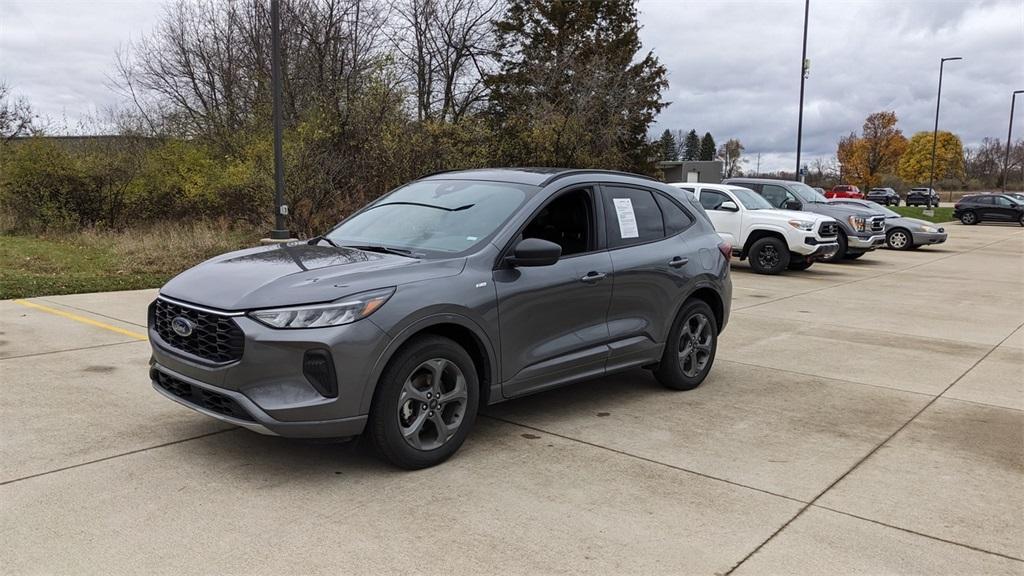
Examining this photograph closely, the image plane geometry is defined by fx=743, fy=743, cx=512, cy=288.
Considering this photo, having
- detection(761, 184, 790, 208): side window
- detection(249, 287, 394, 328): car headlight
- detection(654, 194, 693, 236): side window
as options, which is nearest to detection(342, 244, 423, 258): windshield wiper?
detection(249, 287, 394, 328): car headlight

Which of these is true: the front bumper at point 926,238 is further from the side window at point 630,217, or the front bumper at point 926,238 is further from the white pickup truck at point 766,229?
the side window at point 630,217

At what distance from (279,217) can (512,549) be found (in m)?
11.7

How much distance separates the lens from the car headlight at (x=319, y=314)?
3.77 m

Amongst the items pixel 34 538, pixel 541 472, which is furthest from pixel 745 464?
pixel 34 538

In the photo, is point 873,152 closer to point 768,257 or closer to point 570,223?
point 768,257

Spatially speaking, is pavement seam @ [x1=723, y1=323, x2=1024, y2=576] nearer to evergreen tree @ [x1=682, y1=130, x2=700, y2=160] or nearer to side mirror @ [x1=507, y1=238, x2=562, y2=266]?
side mirror @ [x1=507, y1=238, x2=562, y2=266]

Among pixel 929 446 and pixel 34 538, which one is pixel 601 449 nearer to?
pixel 929 446

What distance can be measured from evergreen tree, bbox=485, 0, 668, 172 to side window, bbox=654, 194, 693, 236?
12893 millimetres

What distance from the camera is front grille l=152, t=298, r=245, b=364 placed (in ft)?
12.4

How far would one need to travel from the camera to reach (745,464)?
447 centimetres

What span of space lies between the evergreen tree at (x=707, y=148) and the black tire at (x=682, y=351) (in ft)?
405

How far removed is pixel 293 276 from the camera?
4.03 meters

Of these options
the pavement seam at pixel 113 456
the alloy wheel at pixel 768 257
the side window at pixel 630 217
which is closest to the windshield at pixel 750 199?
the alloy wheel at pixel 768 257

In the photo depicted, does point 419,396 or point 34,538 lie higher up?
point 419,396
